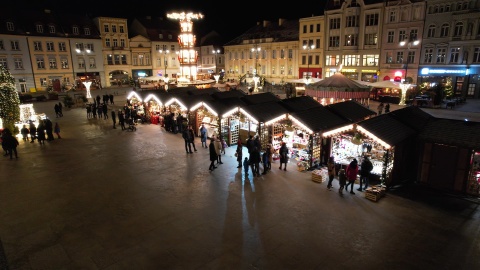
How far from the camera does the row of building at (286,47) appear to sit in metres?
34.6

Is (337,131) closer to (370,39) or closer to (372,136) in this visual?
(372,136)

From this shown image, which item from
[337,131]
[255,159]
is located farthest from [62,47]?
[337,131]

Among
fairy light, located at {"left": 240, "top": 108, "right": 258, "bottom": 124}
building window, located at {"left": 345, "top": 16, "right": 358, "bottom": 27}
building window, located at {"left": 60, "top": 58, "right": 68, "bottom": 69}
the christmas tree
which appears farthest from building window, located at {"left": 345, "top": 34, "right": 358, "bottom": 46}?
building window, located at {"left": 60, "top": 58, "right": 68, "bottom": 69}

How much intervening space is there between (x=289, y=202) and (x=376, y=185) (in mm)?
3854

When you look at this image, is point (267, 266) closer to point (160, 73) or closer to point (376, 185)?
point (376, 185)

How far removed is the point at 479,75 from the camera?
32.9 metres

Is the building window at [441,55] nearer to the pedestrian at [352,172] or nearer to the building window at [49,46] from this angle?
the pedestrian at [352,172]

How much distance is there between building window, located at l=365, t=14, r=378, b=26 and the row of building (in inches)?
4.9

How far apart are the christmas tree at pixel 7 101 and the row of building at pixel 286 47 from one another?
62.5 feet

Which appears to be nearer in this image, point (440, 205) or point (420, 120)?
point (440, 205)

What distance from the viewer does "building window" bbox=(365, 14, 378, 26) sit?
1588 inches

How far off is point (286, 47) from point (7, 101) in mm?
40122

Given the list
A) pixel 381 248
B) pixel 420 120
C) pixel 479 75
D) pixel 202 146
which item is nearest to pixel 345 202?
pixel 381 248

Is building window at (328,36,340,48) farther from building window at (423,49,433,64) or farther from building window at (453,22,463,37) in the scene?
building window at (453,22,463,37)
